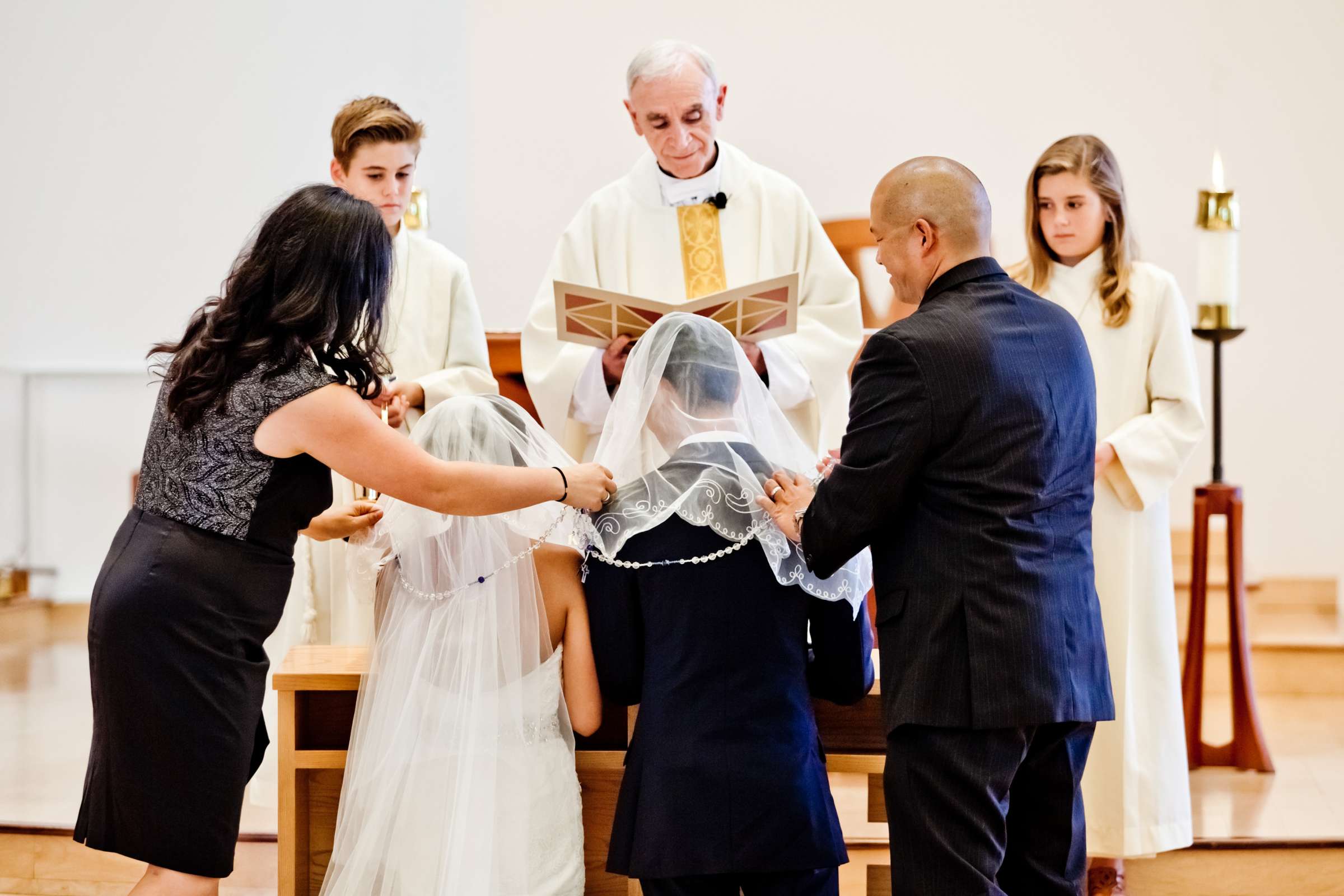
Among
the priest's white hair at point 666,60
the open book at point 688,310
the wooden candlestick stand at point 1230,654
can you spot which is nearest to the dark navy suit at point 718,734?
the open book at point 688,310

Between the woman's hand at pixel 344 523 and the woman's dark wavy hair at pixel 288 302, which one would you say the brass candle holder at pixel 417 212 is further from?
the woman's dark wavy hair at pixel 288 302

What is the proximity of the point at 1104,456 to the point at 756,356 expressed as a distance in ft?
3.10

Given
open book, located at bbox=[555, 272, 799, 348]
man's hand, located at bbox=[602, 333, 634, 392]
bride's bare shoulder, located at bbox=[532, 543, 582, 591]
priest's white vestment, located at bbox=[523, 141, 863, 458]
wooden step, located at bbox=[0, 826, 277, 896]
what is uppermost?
priest's white vestment, located at bbox=[523, 141, 863, 458]

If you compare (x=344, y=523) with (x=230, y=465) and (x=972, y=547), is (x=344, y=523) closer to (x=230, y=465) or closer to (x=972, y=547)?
(x=230, y=465)

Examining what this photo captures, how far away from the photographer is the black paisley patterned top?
7.32ft

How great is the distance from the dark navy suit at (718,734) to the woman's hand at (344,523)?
591mm

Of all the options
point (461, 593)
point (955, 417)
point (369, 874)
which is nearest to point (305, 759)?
point (369, 874)

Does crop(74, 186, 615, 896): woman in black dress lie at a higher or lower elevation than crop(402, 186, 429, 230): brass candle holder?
lower

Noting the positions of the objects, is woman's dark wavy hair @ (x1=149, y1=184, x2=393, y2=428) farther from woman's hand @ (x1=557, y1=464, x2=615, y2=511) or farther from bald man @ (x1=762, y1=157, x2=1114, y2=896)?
bald man @ (x1=762, y1=157, x2=1114, y2=896)

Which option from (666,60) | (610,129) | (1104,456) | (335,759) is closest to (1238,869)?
(1104,456)

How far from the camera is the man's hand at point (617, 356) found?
309 centimetres

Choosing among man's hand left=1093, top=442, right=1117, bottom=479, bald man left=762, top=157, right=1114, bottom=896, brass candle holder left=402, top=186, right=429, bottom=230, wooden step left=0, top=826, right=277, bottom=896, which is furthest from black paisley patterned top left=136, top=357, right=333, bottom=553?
brass candle holder left=402, top=186, right=429, bottom=230

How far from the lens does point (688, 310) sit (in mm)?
2795

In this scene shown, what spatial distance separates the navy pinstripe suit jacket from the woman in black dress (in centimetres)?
75
